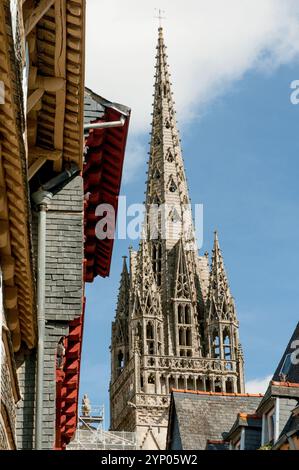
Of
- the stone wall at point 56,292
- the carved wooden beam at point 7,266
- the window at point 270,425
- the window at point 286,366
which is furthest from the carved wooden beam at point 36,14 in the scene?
the window at point 286,366

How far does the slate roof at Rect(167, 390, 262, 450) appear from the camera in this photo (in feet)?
108

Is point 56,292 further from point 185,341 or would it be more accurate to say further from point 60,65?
point 185,341

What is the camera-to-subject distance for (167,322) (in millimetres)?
92188

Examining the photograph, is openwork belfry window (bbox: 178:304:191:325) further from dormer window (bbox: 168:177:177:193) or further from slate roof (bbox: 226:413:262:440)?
slate roof (bbox: 226:413:262:440)

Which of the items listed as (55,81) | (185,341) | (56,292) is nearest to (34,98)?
(55,81)

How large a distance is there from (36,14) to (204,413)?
2148 cm

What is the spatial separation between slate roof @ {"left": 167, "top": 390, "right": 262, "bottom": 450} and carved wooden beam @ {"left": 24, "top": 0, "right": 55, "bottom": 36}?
1936 centimetres

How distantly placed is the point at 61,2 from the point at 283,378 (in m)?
15.9

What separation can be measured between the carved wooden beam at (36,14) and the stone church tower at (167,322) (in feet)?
228

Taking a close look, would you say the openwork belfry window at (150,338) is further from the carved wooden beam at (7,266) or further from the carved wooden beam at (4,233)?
the carved wooden beam at (4,233)

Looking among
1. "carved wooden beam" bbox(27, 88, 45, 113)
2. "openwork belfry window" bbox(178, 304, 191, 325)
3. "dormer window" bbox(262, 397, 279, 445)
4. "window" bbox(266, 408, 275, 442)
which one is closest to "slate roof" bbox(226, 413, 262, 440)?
"dormer window" bbox(262, 397, 279, 445)

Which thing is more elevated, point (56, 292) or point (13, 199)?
point (56, 292)

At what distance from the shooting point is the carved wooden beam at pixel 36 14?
1417 cm
